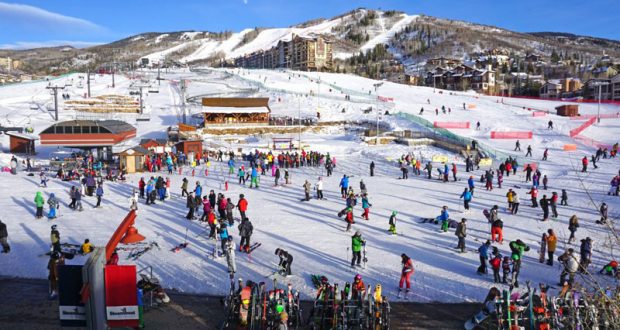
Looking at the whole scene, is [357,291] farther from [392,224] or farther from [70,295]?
[392,224]

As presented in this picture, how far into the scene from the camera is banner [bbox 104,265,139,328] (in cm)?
349

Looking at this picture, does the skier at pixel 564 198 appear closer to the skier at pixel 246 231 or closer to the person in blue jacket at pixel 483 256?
the person in blue jacket at pixel 483 256

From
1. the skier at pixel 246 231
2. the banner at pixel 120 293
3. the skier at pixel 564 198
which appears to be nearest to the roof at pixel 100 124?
the skier at pixel 246 231

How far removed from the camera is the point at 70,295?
3.35 meters

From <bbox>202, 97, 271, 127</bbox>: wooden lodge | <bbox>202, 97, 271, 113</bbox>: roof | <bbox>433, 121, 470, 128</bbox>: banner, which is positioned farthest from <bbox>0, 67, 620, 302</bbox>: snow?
<bbox>202, 97, 271, 113</bbox>: roof

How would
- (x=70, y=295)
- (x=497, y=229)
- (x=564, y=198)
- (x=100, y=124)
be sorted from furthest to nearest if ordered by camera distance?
(x=100, y=124)
(x=564, y=198)
(x=497, y=229)
(x=70, y=295)

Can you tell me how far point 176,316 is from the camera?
8289 mm

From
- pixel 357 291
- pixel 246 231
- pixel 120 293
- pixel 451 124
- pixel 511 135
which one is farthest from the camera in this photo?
pixel 451 124

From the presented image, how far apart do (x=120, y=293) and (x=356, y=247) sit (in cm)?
743

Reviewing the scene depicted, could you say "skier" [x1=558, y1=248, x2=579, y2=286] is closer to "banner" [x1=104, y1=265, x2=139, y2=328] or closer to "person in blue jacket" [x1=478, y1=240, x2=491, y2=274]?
"person in blue jacket" [x1=478, y1=240, x2=491, y2=274]

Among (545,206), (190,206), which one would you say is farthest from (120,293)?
(545,206)

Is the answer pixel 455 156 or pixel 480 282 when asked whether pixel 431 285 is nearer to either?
pixel 480 282

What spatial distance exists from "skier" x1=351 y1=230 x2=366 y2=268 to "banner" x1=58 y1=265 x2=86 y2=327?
7.54 metres

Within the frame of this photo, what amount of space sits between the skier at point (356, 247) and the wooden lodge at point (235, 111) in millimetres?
35706
